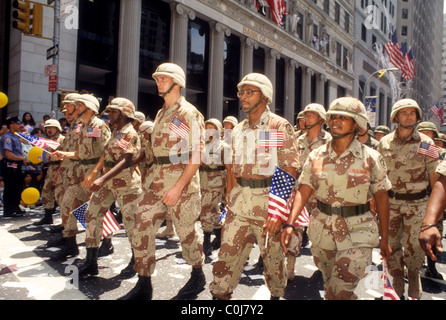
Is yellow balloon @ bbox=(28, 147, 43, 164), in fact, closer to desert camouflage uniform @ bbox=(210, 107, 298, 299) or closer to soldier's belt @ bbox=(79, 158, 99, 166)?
soldier's belt @ bbox=(79, 158, 99, 166)

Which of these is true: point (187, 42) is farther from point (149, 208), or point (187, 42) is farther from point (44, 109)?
point (149, 208)

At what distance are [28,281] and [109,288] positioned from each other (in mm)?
1056

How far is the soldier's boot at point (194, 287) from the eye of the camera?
4.17 meters

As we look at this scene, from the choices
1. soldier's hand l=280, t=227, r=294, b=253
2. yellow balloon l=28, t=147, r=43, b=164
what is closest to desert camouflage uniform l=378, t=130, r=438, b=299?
soldier's hand l=280, t=227, r=294, b=253

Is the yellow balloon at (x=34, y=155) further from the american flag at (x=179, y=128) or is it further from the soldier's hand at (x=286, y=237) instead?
the soldier's hand at (x=286, y=237)

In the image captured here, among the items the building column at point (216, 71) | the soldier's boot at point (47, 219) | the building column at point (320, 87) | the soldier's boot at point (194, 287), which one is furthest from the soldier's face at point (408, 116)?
the building column at point (320, 87)

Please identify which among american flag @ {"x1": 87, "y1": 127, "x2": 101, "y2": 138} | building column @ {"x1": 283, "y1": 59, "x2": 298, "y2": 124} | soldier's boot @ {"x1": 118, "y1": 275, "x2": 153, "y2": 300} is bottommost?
soldier's boot @ {"x1": 118, "y1": 275, "x2": 153, "y2": 300}

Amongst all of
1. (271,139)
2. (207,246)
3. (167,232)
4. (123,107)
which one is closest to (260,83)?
(271,139)

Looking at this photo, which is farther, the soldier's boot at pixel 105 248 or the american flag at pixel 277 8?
the american flag at pixel 277 8

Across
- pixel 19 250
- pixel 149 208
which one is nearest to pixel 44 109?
pixel 19 250

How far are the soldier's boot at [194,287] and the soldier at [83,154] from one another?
2.29 metres

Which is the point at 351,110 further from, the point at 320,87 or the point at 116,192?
the point at 320,87

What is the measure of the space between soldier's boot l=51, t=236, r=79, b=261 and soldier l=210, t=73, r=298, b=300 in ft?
9.90

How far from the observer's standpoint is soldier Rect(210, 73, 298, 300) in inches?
136
